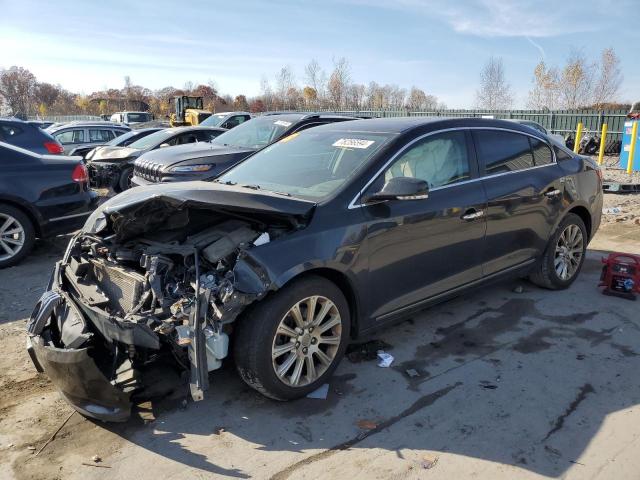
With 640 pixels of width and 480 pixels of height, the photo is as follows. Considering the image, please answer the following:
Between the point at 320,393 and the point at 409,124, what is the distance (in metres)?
2.20

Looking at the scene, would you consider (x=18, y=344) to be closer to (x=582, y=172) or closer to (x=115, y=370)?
(x=115, y=370)

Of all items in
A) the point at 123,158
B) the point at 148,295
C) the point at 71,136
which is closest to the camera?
the point at 148,295

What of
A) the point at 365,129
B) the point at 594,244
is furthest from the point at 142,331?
the point at 594,244

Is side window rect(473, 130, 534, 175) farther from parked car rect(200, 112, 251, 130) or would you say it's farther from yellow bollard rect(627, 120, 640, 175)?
parked car rect(200, 112, 251, 130)

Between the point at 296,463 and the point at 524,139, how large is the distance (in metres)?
3.75

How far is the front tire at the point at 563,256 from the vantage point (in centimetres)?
511

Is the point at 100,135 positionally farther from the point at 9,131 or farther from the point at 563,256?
the point at 563,256

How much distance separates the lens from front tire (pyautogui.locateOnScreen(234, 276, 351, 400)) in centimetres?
304

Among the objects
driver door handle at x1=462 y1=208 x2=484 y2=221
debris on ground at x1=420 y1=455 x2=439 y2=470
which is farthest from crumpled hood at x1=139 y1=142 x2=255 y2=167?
debris on ground at x1=420 y1=455 x2=439 y2=470

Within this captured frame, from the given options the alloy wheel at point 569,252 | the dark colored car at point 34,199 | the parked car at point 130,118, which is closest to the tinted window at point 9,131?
the dark colored car at point 34,199

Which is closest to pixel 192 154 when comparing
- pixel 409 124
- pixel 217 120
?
pixel 409 124

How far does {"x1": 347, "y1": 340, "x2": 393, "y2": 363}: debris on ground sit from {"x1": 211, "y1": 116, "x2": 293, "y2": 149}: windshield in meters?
5.11

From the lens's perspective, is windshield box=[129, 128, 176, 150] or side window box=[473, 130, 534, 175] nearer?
side window box=[473, 130, 534, 175]

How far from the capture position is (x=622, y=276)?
16.7 feet
